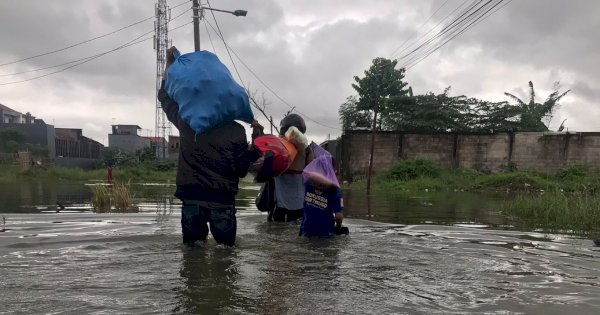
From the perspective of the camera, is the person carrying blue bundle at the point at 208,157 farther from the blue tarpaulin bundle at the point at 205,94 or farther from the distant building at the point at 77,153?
the distant building at the point at 77,153

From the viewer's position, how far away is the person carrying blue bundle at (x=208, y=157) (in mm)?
4328

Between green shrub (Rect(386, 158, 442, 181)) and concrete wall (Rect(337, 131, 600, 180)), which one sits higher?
concrete wall (Rect(337, 131, 600, 180))

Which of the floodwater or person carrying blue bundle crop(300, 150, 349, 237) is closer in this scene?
the floodwater

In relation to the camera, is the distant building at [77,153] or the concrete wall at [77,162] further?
the distant building at [77,153]

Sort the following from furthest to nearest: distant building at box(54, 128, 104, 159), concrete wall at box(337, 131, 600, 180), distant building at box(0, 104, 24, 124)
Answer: distant building at box(0, 104, 24, 124)
distant building at box(54, 128, 104, 159)
concrete wall at box(337, 131, 600, 180)

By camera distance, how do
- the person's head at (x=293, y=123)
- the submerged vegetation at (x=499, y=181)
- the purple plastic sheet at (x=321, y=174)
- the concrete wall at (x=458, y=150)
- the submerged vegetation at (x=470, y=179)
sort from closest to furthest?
the purple plastic sheet at (x=321, y=174)
the person's head at (x=293, y=123)
the submerged vegetation at (x=499, y=181)
the submerged vegetation at (x=470, y=179)
the concrete wall at (x=458, y=150)

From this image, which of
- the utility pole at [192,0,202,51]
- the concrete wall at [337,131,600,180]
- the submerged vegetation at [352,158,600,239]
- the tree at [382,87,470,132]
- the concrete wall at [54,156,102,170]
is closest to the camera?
the submerged vegetation at [352,158,600,239]

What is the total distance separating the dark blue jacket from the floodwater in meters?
0.61

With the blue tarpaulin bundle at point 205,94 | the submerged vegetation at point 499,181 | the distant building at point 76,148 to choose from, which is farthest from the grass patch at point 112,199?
the distant building at point 76,148

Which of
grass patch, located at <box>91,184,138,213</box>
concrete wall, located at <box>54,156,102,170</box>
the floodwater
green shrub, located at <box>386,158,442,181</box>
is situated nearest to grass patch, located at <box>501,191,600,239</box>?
the floodwater

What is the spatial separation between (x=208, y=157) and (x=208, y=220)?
0.64m

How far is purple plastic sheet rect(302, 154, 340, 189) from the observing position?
200 inches

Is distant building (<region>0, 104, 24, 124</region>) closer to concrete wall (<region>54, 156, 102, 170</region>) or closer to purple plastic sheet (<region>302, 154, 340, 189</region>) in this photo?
concrete wall (<region>54, 156, 102, 170</region>)

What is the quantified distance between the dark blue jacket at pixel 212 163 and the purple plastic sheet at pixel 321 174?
2.81 ft
